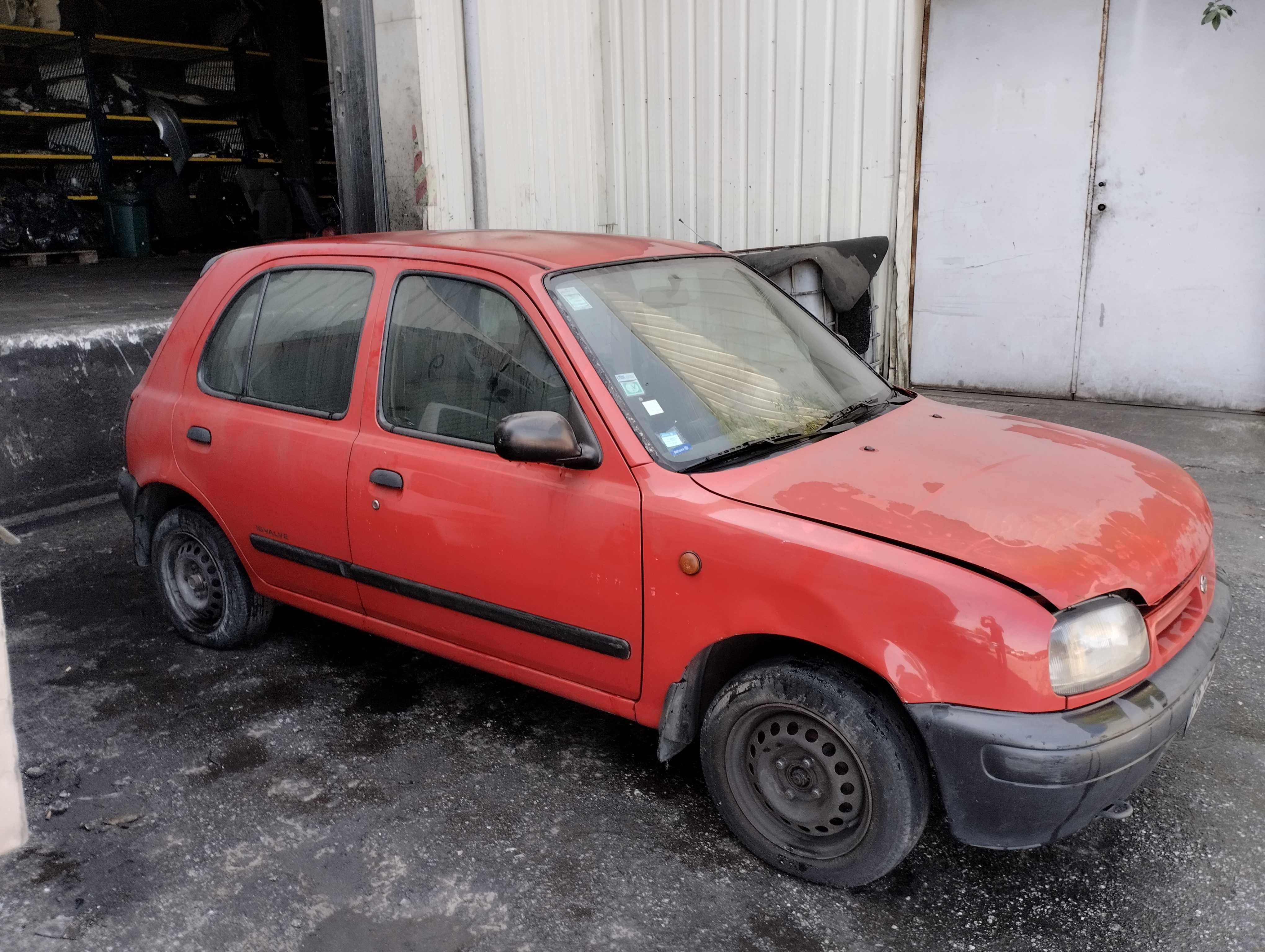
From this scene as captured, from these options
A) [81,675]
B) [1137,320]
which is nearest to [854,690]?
[81,675]

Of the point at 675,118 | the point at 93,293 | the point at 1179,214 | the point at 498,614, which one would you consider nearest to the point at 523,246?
the point at 498,614

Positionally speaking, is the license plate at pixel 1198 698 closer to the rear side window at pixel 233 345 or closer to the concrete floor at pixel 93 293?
the rear side window at pixel 233 345

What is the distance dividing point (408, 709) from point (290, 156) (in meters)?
11.5

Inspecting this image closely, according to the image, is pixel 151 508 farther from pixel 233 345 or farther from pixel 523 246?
pixel 523 246

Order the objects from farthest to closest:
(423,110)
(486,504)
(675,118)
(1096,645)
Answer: (675,118), (423,110), (486,504), (1096,645)

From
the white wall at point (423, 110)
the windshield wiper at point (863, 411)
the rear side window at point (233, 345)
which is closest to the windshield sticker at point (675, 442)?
the windshield wiper at point (863, 411)

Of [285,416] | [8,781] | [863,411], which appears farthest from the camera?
[285,416]

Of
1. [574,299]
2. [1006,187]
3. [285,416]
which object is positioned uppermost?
[1006,187]

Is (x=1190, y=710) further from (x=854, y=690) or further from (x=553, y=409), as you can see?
(x=553, y=409)

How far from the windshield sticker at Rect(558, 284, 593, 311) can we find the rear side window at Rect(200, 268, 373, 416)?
0.77 metres

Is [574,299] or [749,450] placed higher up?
[574,299]

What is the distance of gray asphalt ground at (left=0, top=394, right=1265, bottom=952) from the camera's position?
2539 mm

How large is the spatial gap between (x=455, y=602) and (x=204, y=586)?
1525 millimetres

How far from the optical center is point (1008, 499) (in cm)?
262
